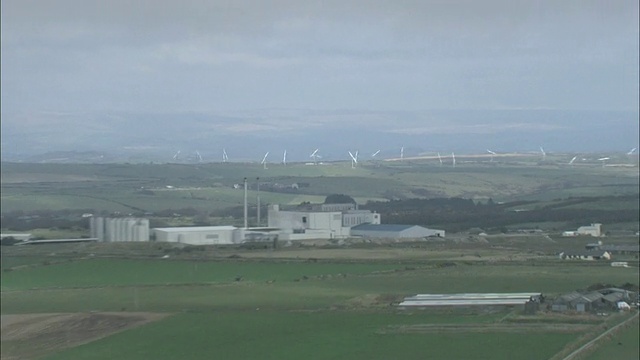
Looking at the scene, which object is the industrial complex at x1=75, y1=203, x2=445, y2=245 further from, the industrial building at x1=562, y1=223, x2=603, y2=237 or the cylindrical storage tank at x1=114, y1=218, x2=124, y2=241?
the industrial building at x1=562, y1=223, x2=603, y2=237

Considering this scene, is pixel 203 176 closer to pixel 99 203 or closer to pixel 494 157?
pixel 99 203

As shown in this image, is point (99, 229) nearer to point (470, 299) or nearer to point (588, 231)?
point (588, 231)

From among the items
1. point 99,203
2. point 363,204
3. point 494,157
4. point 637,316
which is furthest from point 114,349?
point 494,157

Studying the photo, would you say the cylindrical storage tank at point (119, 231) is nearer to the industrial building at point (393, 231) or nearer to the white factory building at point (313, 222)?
the white factory building at point (313, 222)

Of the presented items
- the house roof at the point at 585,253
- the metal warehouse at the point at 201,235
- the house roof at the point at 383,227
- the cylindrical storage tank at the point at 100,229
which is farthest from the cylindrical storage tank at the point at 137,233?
the house roof at the point at 585,253

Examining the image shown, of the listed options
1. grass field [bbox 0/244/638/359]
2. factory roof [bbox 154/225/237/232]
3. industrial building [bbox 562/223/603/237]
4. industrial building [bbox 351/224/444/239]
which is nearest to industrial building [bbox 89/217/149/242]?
factory roof [bbox 154/225/237/232]

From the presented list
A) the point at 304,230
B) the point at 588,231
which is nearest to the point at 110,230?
the point at 304,230
